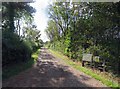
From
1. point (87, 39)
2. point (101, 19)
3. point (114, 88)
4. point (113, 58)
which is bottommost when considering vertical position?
point (114, 88)

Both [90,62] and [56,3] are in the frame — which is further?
[56,3]

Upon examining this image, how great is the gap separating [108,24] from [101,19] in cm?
94

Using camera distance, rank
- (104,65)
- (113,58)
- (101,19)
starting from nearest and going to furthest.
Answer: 1. (113,58)
2. (104,65)
3. (101,19)

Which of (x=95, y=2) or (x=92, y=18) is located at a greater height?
(x=95, y=2)

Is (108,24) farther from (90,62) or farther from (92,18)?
(90,62)

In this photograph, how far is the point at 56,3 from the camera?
39.9m

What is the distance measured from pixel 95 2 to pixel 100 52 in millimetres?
4100

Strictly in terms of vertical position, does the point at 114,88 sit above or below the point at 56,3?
below

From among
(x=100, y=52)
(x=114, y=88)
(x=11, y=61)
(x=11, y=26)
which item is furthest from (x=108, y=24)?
(x=11, y=26)

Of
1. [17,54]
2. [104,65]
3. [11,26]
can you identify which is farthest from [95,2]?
[11,26]

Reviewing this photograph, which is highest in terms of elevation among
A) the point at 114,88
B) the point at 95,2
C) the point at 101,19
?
the point at 95,2

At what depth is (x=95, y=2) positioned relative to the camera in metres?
16.4

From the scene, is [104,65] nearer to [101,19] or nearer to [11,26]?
[101,19]

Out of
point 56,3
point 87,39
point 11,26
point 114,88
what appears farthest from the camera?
point 56,3
